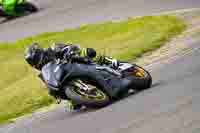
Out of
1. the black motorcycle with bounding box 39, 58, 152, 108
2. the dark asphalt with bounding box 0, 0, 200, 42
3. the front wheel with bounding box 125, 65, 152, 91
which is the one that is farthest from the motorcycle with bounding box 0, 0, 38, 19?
the black motorcycle with bounding box 39, 58, 152, 108

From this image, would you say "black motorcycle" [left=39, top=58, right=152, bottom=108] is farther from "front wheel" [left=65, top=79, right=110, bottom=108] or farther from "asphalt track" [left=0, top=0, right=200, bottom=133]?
"asphalt track" [left=0, top=0, right=200, bottom=133]

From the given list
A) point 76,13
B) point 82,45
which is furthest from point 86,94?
point 76,13

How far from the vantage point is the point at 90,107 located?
1184 cm

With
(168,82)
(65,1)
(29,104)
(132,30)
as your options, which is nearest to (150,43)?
(132,30)

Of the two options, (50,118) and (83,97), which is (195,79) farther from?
(50,118)

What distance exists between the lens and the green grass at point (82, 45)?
51.3ft

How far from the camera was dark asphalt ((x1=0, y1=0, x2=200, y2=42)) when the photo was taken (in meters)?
24.0

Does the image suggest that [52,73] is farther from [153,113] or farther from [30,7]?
[30,7]

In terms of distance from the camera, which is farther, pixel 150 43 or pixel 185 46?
pixel 150 43

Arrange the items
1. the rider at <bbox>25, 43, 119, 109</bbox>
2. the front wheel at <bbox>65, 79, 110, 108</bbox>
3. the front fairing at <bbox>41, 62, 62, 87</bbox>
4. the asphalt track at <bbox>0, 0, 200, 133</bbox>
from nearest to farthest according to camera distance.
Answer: the asphalt track at <bbox>0, 0, 200, 133</bbox>, the front wheel at <bbox>65, 79, 110, 108</bbox>, the front fairing at <bbox>41, 62, 62, 87</bbox>, the rider at <bbox>25, 43, 119, 109</bbox>

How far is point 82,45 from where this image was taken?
21516 mm

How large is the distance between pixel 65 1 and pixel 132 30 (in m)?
9.39

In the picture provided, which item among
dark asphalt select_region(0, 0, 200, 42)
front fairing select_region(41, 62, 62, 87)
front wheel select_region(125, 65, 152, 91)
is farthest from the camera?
dark asphalt select_region(0, 0, 200, 42)

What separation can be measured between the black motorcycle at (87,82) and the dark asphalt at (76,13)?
11.3 metres
